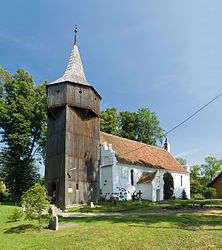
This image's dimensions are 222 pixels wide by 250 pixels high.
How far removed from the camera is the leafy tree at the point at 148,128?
151 feet

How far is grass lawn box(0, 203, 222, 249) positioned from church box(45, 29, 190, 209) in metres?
10.3

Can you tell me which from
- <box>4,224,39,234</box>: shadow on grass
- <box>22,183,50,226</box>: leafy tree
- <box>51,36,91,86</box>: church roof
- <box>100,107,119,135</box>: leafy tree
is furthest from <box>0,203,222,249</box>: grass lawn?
<box>100,107,119,135</box>: leafy tree

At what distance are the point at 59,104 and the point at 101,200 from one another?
12.5 meters

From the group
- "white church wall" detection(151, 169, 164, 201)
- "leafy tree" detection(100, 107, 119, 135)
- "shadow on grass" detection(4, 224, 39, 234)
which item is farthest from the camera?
"leafy tree" detection(100, 107, 119, 135)

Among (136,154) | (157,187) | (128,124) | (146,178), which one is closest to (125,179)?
(146,178)

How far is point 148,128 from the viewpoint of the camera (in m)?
46.3

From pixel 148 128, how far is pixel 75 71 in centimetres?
2432

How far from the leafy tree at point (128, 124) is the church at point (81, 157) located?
54.3 ft

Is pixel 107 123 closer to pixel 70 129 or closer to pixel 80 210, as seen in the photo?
pixel 70 129

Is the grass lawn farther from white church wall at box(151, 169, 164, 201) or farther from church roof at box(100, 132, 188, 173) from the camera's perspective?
church roof at box(100, 132, 188, 173)

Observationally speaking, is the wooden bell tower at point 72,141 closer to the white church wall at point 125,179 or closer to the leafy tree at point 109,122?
the white church wall at point 125,179

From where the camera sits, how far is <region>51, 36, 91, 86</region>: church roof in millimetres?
25598

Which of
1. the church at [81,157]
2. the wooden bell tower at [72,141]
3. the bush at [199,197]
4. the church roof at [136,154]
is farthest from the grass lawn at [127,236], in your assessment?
the bush at [199,197]

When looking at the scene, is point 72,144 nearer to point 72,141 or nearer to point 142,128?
point 72,141
